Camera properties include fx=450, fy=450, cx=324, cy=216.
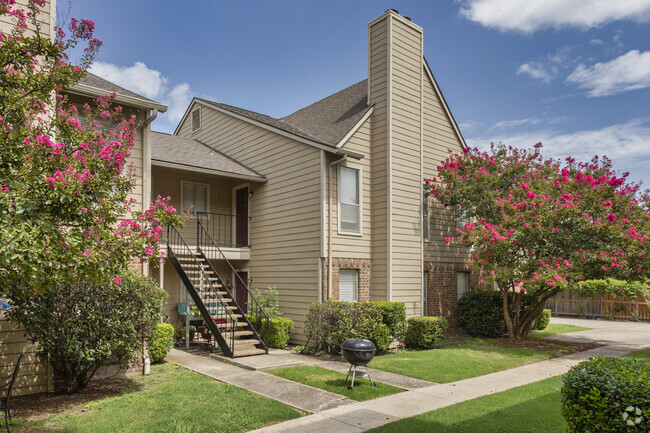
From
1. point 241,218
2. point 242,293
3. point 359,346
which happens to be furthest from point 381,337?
point 241,218

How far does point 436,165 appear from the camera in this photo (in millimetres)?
15961

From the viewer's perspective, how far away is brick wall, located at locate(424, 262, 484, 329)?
15.1 m

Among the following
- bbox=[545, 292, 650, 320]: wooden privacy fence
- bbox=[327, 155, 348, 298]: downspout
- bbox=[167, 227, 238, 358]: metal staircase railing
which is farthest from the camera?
bbox=[545, 292, 650, 320]: wooden privacy fence

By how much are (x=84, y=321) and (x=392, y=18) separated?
12148 mm

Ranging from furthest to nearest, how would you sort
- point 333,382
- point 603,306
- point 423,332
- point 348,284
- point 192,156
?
point 603,306 → point 192,156 → point 348,284 → point 423,332 → point 333,382

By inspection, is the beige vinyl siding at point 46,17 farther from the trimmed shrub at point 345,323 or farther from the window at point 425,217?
the window at point 425,217

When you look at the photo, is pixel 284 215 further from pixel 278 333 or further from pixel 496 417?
pixel 496 417

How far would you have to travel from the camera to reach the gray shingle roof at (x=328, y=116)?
46.0ft

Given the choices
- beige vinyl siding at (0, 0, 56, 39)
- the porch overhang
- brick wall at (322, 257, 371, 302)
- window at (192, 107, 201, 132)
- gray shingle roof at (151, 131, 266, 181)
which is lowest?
brick wall at (322, 257, 371, 302)

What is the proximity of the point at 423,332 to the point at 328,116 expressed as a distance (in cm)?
803

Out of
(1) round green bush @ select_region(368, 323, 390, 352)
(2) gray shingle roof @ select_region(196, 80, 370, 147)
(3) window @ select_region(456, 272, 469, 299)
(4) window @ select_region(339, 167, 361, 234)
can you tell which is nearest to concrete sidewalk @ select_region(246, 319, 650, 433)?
(1) round green bush @ select_region(368, 323, 390, 352)

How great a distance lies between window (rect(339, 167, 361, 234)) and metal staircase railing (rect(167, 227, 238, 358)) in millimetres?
4028

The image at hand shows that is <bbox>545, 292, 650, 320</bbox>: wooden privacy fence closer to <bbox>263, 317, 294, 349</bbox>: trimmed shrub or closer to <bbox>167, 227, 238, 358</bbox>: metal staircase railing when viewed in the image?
<bbox>263, 317, 294, 349</bbox>: trimmed shrub

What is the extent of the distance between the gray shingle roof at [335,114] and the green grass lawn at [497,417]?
797cm
